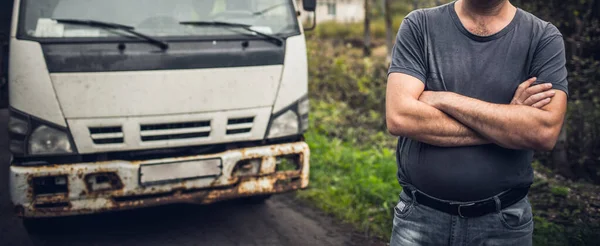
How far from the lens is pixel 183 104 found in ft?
13.2

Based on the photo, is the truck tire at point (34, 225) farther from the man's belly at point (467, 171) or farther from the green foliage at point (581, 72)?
the green foliage at point (581, 72)

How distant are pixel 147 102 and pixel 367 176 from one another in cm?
248

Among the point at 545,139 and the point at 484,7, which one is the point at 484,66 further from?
the point at 545,139

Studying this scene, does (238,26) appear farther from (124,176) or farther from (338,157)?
(338,157)

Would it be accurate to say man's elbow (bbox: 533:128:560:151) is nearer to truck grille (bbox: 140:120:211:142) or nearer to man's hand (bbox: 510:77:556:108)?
man's hand (bbox: 510:77:556:108)

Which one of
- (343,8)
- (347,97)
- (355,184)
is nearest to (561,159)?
(355,184)

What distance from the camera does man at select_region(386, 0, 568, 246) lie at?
2.11 meters

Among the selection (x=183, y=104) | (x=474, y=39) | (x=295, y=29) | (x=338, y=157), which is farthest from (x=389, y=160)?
(x=474, y=39)

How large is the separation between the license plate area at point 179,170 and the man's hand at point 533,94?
247cm

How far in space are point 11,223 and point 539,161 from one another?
4885 mm

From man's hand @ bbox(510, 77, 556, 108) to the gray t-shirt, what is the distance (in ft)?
0.10

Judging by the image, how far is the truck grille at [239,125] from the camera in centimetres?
421

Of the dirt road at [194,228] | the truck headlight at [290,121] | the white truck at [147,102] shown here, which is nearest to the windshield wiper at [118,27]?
the white truck at [147,102]

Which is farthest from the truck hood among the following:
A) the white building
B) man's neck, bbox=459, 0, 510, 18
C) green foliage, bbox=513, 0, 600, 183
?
the white building
